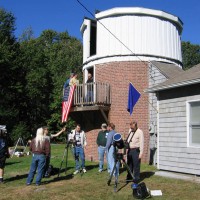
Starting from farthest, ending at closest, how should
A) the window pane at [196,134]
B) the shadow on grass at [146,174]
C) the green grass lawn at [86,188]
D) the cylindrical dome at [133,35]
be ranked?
the cylindrical dome at [133,35] < the shadow on grass at [146,174] < the window pane at [196,134] < the green grass lawn at [86,188]

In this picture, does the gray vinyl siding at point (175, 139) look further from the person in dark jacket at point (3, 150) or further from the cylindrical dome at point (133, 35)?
the cylindrical dome at point (133, 35)

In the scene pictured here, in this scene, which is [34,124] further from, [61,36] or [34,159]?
[34,159]

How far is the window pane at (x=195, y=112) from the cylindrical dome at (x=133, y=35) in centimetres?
723

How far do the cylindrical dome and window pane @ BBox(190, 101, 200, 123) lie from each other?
23.7ft

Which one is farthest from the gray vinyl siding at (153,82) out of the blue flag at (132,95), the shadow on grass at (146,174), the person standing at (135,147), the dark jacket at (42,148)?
the dark jacket at (42,148)

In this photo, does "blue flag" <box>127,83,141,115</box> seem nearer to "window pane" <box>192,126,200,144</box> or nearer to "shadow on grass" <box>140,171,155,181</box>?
"shadow on grass" <box>140,171,155,181</box>

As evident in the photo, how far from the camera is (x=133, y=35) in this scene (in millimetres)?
18344

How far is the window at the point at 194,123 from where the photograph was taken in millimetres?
11266

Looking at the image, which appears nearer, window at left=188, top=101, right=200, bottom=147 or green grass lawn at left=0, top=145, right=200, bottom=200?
green grass lawn at left=0, top=145, right=200, bottom=200

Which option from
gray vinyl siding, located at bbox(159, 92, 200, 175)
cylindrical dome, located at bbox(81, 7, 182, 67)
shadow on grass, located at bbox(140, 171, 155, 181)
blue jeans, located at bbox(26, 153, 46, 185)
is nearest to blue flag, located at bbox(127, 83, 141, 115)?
gray vinyl siding, located at bbox(159, 92, 200, 175)

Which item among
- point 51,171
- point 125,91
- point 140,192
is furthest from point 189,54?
point 140,192

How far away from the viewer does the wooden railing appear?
17906mm

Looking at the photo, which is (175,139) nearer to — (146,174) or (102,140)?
(146,174)

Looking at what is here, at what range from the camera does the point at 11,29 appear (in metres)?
40.8
